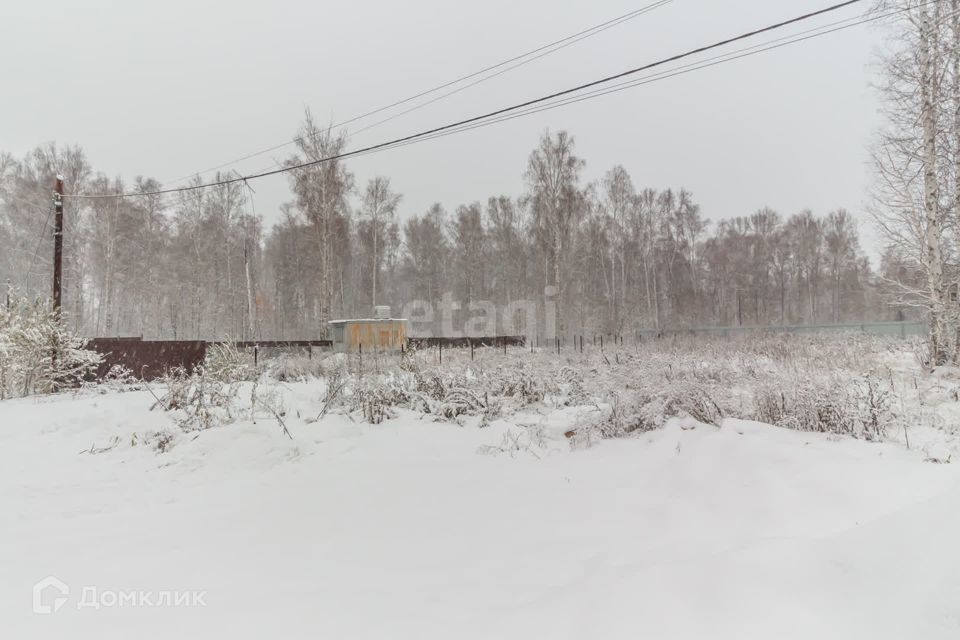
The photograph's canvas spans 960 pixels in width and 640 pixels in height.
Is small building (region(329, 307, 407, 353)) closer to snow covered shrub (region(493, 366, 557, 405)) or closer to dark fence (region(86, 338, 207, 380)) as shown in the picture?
dark fence (region(86, 338, 207, 380))

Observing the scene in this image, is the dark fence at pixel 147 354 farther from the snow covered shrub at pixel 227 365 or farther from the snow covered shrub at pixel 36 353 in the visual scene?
the snow covered shrub at pixel 227 365

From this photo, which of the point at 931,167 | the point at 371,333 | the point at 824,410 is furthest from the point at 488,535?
the point at 371,333

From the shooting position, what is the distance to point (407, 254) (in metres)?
34.7

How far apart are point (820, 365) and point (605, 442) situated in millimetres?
6036

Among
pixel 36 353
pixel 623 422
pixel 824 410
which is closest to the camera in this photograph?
pixel 824 410

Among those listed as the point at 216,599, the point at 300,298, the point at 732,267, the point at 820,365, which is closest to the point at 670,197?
the point at 732,267

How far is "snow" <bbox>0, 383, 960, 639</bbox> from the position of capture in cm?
174

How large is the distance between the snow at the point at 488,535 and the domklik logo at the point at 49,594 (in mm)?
37

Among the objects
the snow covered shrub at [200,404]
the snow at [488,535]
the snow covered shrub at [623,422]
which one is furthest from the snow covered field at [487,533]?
the snow covered shrub at [200,404]

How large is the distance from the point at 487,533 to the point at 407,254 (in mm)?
33261

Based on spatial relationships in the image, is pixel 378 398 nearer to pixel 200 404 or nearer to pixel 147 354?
pixel 200 404

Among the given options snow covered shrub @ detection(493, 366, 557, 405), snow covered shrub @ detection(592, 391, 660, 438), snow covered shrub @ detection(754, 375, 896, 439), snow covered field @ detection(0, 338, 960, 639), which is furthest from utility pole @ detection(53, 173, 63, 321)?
snow covered shrub @ detection(754, 375, 896, 439)

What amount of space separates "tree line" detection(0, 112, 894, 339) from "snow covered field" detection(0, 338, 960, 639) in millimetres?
14769

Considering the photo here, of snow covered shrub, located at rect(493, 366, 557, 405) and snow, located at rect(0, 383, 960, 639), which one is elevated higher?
snow covered shrub, located at rect(493, 366, 557, 405)
